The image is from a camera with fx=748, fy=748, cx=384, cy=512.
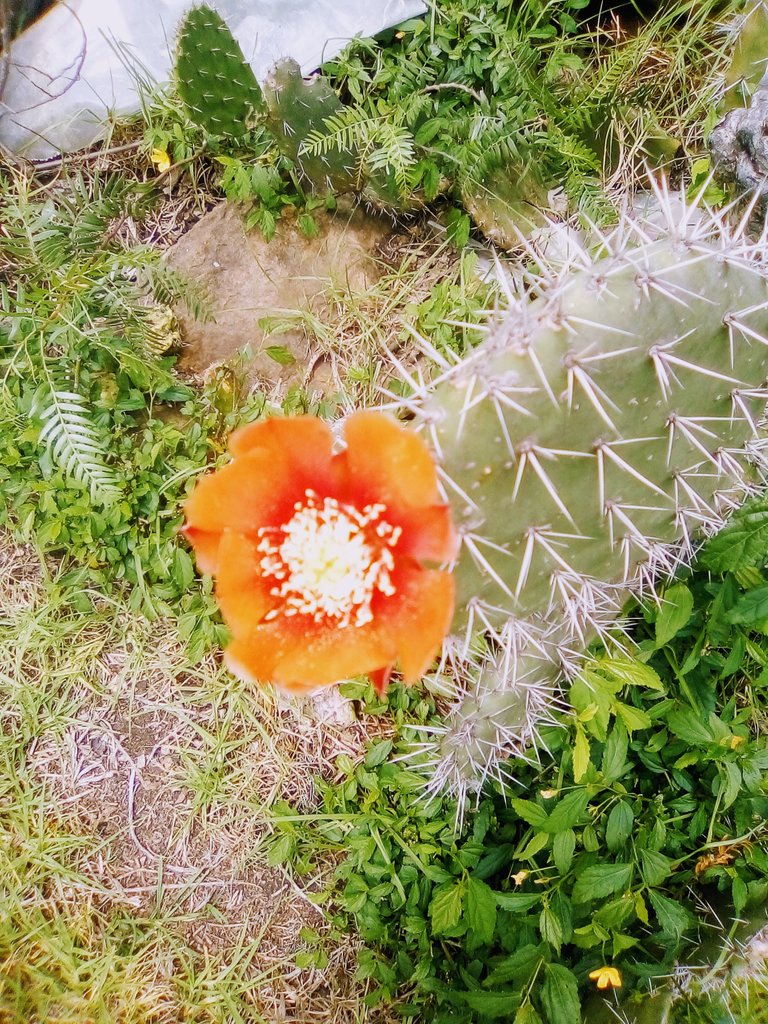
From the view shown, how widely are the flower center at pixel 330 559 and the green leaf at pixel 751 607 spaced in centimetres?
71

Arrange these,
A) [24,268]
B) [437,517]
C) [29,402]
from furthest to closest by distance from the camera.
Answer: [24,268] → [29,402] → [437,517]

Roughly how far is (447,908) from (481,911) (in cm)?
6

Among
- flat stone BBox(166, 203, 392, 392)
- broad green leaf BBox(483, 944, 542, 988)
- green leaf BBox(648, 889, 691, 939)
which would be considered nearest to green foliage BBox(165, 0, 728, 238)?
flat stone BBox(166, 203, 392, 392)

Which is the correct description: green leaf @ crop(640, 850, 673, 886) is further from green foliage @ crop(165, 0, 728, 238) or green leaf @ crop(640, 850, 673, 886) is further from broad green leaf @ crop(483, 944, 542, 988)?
green foliage @ crop(165, 0, 728, 238)

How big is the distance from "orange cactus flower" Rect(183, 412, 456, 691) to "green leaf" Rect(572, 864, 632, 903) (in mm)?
743

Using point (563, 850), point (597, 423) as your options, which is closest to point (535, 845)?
point (563, 850)

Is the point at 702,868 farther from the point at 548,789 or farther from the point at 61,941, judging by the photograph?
the point at 61,941

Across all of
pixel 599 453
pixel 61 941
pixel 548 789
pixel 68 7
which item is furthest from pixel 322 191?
pixel 61 941

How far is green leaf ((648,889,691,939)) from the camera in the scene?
4.19ft

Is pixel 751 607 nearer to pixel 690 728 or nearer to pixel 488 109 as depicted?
pixel 690 728

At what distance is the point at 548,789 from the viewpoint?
1.40 meters

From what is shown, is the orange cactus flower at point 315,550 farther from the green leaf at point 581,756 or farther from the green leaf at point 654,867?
the green leaf at point 654,867

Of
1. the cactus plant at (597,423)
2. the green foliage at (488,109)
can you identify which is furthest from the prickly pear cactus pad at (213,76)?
the cactus plant at (597,423)

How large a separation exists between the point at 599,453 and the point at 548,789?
0.76 m
